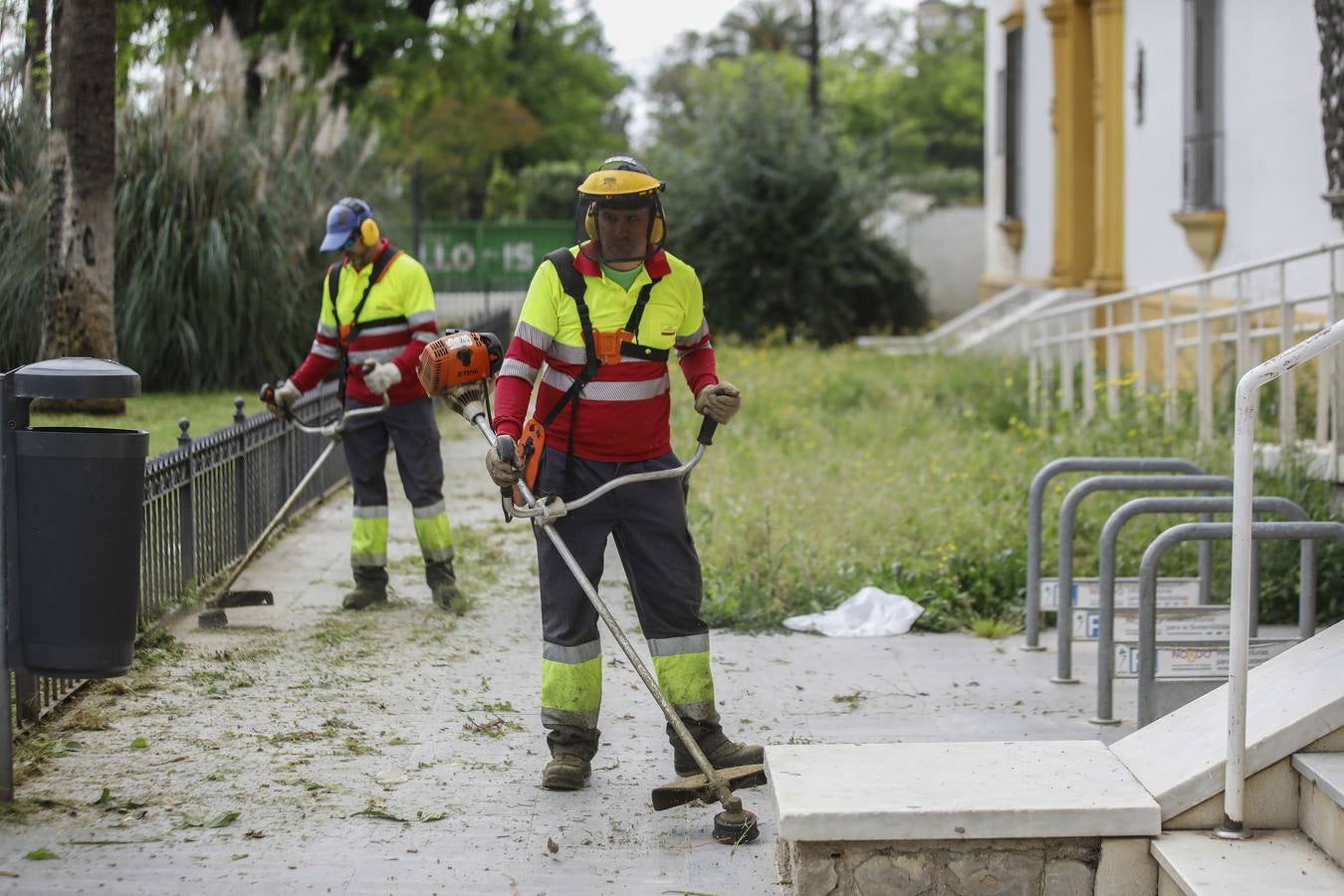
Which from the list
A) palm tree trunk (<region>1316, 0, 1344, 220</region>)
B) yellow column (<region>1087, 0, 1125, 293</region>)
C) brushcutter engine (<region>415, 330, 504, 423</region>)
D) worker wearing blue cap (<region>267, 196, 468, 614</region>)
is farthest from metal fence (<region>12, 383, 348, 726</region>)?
yellow column (<region>1087, 0, 1125, 293</region>)

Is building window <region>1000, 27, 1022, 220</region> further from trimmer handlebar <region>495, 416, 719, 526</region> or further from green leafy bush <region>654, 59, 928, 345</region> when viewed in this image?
trimmer handlebar <region>495, 416, 719, 526</region>

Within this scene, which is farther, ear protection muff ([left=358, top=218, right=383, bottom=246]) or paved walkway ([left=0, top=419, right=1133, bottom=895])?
ear protection muff ([left=358, top=218, right=383, bottom=246])

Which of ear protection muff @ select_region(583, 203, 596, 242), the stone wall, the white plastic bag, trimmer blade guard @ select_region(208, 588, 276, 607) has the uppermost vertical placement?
ear protection muff @ select_region(583, 203, 596, 242)

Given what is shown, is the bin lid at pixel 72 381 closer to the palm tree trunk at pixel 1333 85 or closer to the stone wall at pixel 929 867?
the stone wall at pixel 929 867

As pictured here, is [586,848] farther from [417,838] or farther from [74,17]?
[74,17]

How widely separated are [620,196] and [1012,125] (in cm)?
2026

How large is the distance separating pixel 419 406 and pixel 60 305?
5.56m

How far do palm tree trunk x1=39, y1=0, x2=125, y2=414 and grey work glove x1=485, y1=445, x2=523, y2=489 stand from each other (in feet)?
23.4

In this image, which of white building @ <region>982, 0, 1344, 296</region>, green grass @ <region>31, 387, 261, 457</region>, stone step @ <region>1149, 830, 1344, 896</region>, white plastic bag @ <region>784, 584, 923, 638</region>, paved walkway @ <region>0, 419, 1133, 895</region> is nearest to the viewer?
stone step @ <region>1149, 830, 1344, 896</region>

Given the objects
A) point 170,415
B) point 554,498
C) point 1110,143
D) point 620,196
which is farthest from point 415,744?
point 1110,143

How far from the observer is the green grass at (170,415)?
1144 centimetres

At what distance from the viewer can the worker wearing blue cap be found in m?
7.75

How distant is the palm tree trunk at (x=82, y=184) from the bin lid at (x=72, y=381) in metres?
6.74

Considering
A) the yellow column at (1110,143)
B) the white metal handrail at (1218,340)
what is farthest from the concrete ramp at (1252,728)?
the yellow column at (1110,143)
